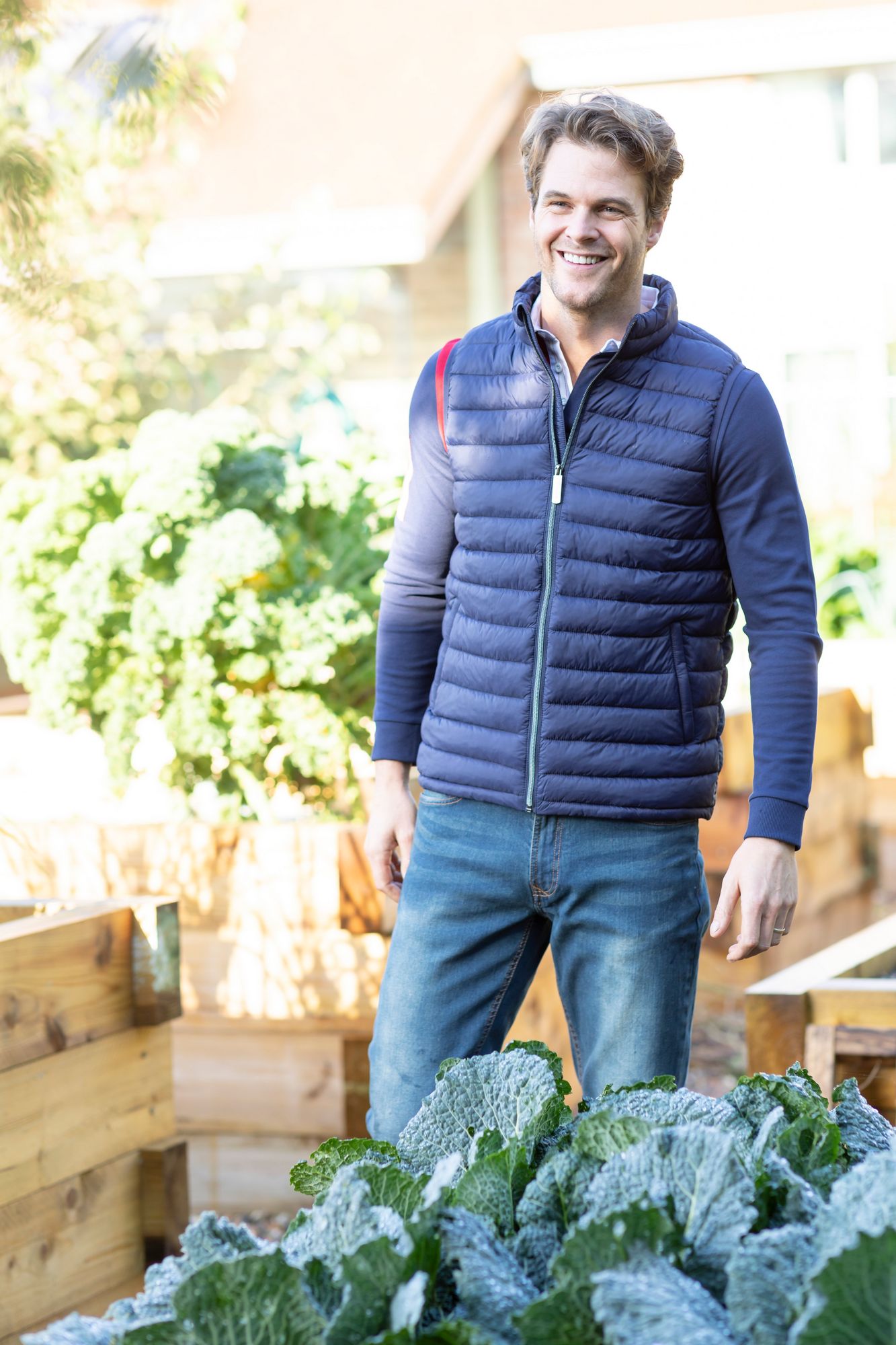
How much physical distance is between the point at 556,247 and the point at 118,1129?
1.50 meters

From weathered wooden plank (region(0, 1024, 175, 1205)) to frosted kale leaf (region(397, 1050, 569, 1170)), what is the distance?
914 mm

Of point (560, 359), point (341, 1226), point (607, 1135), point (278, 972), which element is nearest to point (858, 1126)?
point (607, 1135)

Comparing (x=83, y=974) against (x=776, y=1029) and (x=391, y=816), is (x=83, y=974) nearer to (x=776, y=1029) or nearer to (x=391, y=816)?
(x=391, y=816)

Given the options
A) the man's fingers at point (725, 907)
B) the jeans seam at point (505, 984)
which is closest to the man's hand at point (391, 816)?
the jeans seam at point (505, 984)

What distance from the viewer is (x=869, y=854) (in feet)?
18.0

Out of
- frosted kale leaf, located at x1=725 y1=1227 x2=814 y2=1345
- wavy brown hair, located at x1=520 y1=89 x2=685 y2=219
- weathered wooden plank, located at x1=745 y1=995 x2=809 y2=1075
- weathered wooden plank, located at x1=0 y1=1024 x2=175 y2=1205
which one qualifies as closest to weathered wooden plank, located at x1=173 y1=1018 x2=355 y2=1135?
weathered wooden plank, located at x1=0 y1=1024 x2=175 y2=1205

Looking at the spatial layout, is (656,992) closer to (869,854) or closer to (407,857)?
(407,857)

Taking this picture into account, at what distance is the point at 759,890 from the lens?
6.28ft

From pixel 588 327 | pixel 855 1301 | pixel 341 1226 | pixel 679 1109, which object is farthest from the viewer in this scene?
pixel 588 327

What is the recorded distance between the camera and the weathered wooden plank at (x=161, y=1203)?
243 centimetres

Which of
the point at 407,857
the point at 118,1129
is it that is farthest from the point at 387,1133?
the point at 118,1129

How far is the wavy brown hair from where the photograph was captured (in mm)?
1925

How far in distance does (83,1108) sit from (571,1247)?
1.40 meters

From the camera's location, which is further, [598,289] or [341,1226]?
[598,289]
